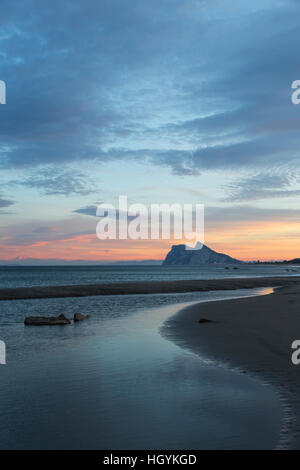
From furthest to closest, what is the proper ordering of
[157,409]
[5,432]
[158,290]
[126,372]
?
1. [158,290]
2. [126,372]
3. [157,409]
4. [5,432]

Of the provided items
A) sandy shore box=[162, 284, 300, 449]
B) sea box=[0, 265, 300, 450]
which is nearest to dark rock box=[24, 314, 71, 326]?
sea box=[0, 265, 300, 450]

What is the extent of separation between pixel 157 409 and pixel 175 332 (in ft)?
37.9

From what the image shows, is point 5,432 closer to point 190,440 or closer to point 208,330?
point 190,440

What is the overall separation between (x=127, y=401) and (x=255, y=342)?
8.95 meters

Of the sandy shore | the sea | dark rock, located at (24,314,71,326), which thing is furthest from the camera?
dark rock, located at (24,314,71,326)

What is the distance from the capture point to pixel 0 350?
53.1 ft

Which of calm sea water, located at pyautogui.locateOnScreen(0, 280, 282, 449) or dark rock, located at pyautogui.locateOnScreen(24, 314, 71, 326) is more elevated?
calm sea water, located at pyautogui.locateOnScreen(0, 280, 282, 449)

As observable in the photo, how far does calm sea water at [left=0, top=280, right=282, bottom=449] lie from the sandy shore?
423 mm

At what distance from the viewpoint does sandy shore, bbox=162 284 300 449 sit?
985cm

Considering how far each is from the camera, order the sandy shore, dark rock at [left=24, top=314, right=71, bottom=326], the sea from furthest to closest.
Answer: dark rock at [left=24, top=314, right=71, bottom=326]
the sandy shore
the sea

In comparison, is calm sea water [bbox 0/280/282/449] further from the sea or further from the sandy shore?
the sandy shore

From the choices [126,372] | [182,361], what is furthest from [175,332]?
[126,372]

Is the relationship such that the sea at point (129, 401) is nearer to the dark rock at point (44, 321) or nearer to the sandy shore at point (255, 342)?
the sandy shore at point (255, 342)

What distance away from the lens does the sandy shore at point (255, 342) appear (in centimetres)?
985
